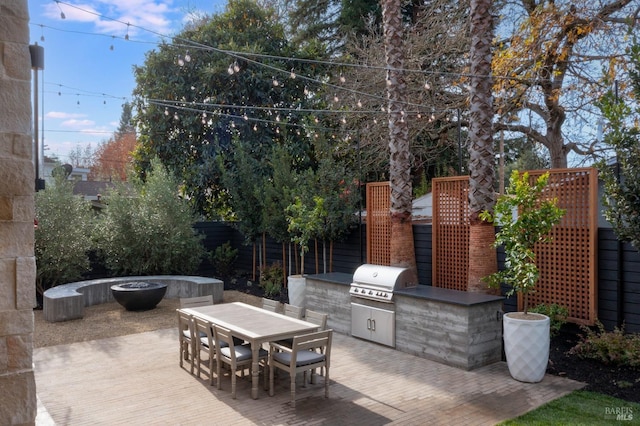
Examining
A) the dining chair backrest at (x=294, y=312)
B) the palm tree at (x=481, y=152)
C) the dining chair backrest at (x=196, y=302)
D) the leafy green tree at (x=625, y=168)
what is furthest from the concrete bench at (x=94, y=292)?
the leafy green tree at (x=625, y=168)

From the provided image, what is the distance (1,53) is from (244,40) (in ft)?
43.7

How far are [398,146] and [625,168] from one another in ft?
12.5

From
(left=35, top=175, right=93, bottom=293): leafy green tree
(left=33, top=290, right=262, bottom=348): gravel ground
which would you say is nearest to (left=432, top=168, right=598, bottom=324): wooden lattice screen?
(left=33, top=290, right=262, bottom=348): gravel ground

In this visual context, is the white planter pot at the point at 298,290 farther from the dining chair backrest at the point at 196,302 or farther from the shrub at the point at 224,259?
the shrub at the point at 224,259

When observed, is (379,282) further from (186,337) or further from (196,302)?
(186,337)

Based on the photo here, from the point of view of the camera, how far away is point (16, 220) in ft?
7.70

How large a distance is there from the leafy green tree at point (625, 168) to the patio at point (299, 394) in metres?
1.90

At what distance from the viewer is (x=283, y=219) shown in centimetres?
1107

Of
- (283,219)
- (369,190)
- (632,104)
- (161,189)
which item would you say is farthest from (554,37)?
(161,189)

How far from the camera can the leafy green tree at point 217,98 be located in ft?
47.5

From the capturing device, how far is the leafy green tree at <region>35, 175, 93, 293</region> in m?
10.4

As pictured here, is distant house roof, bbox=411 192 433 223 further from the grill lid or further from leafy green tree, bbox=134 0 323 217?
leafy green tree, bbox=134 0 323 217

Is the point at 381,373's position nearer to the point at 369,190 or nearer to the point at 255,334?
the point at 255,334

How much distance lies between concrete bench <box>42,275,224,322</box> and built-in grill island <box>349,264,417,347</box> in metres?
4.25
